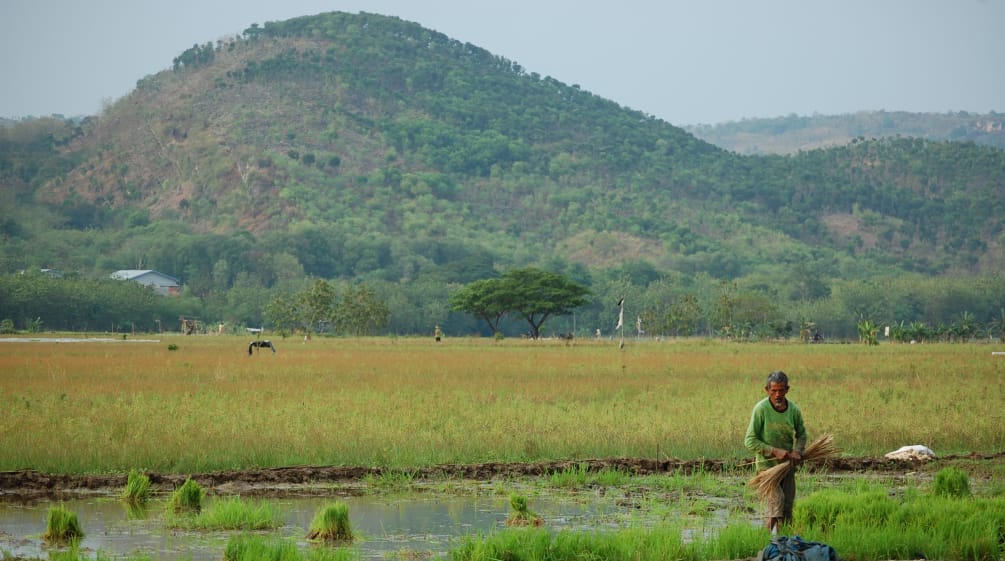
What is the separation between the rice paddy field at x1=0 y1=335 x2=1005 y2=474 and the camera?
65.2 ft

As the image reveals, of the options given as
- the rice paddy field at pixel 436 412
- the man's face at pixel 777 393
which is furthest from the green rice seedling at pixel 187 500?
the man's face at pixel 777 393

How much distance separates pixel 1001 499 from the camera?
14.2 m

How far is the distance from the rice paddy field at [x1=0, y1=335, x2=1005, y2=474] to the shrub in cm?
475

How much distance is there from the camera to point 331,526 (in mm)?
13438

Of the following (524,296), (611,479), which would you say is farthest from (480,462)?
(524,296)

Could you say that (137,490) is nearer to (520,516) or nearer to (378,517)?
(378,517)

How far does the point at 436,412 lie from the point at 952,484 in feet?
40.4

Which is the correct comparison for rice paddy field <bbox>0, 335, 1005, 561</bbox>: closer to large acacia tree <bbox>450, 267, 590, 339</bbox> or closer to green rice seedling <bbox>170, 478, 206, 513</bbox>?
green rice seedling <bbox>170, 478, 206, 513</bbox>

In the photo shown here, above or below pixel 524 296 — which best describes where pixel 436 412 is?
below

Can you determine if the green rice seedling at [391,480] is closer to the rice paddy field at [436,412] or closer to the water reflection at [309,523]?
the water reflection at [309,523]

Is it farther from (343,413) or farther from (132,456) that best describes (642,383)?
(132,456)

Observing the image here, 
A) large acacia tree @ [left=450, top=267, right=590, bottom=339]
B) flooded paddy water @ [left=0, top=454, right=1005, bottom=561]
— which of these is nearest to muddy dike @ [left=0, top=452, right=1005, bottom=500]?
flooded paddy water @ [left=0, top=454, right=1005, bottom=561]

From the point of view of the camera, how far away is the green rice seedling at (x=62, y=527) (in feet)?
43.9

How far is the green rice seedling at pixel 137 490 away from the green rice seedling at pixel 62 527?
2.28m
